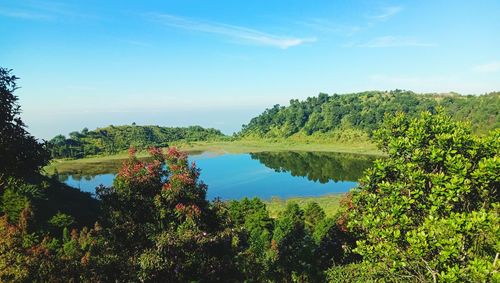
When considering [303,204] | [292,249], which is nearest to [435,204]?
[292,249]

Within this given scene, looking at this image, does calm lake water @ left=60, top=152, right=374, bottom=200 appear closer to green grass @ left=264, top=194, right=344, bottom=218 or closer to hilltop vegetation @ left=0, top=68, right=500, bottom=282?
green grass @ left=264, top=194, right=344, bottom=218

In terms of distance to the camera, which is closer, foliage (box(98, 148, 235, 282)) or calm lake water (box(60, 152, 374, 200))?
foliage (box(98, 148, 235, 282))

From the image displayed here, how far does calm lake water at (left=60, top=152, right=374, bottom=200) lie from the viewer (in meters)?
101

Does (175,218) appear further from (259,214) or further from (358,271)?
(259,214)

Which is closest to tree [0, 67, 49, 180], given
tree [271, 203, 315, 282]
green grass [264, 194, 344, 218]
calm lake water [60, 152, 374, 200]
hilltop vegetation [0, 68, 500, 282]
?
hilltop vegetation [0, 68, 500, 282]

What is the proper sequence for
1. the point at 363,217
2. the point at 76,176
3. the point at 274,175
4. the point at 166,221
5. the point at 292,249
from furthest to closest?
1. the point at 76,176
2. the point at 274,175
3. the point at 292,249
4. the point at 166,221
5. the point at 363,217

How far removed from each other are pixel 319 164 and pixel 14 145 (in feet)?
464

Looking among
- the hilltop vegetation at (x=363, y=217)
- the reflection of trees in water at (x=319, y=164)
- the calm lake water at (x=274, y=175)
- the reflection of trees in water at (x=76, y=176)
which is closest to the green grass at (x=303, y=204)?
the calm lake water at (x=274, y=175)

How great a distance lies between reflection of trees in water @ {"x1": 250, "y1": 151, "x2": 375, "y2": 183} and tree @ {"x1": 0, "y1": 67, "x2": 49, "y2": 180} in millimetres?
98353

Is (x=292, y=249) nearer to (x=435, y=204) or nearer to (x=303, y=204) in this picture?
(x=435, y=204)

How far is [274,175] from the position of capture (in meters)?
129

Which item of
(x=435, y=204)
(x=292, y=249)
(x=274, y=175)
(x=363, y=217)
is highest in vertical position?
(x=435, y=204)

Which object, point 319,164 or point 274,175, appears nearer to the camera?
point 274,175

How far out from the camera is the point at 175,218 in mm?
14648
